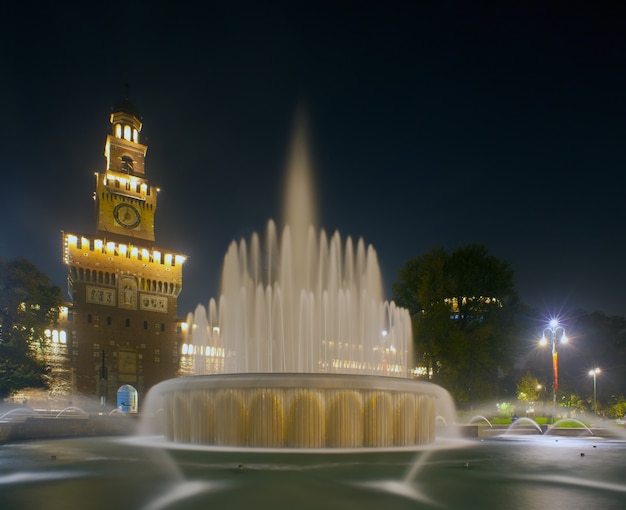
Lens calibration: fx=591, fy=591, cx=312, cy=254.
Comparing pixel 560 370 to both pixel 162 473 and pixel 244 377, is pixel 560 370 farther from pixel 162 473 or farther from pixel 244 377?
pixel 162 473

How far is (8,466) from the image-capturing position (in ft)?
32.5

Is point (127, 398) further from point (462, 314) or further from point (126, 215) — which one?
point (462, 314)

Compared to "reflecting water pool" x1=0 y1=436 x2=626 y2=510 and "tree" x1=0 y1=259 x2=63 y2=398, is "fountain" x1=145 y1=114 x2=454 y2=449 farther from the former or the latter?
"tree" x1=0 y1=259 x2=63 y2=398

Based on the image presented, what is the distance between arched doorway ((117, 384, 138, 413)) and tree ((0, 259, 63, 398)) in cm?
1289

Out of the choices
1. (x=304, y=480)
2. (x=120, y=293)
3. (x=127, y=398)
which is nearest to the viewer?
(x=304, y=480)

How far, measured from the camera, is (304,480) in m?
8.16

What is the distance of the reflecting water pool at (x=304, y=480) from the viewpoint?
6590 millimetres

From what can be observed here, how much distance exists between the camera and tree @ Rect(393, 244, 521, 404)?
29.8 meters

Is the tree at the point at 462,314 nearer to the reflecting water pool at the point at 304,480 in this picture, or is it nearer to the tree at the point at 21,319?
the reflecting water pool at the point at 304,480

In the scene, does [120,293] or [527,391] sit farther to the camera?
[120,293]

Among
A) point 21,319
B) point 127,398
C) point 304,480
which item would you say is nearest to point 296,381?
point 304,480

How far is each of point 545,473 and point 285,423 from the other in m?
5.69

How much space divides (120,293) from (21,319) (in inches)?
631

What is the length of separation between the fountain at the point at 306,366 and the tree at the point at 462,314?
127 centimetres
